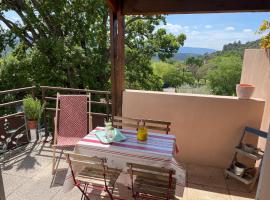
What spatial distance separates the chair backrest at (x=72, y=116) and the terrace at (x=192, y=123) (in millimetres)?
466

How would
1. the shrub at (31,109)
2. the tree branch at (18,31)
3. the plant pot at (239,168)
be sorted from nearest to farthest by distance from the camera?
the plant pot at (239,168), the shrub at (31,109), the tree branch at (18,31)

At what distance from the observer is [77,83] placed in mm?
9266

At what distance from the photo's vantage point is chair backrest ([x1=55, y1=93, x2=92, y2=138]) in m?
3.54

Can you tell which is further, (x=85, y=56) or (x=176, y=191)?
(x=85, y=56)

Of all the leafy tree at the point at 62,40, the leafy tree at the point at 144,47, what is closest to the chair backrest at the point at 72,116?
the leafy tree at the point at 62,40

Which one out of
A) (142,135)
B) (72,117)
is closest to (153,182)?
(142,135)

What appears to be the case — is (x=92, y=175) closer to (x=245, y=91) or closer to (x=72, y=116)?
(x=72, y=116)

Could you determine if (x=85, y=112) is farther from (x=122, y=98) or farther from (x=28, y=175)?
(x=28, y=175)

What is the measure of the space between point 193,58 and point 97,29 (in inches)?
1249

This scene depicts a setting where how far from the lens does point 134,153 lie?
2.33 m

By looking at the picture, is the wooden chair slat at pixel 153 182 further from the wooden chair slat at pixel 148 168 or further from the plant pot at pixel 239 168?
the plant pot at pixel 239 168

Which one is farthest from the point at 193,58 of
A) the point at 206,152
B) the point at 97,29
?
the point at 206,152

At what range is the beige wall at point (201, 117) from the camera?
10.8 feet

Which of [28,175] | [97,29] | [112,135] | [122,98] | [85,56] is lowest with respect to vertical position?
[28,175]
